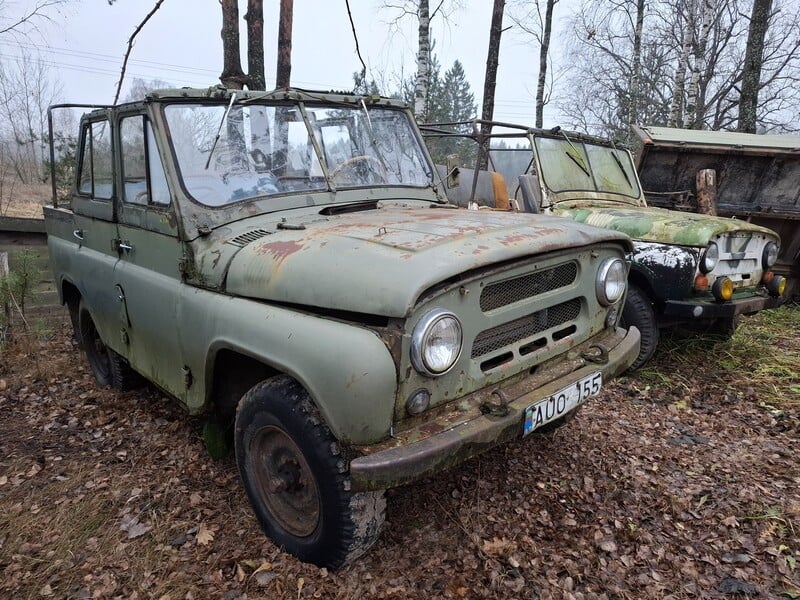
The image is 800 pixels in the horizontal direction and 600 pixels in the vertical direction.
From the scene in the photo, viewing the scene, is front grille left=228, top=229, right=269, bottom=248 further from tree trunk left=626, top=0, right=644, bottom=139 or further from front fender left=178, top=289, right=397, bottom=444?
tree trunk left=626, top=0, right=644, bottom=139

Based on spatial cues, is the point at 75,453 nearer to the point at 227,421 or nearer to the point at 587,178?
→ the point at 227,421

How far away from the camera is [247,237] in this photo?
2715mm

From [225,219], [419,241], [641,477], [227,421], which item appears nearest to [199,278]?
[225,219]

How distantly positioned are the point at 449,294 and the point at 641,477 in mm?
2017

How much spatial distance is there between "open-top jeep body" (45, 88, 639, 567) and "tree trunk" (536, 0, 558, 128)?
14.2 metres

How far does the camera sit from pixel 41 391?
15.0 feet

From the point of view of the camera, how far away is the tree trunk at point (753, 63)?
362 inches

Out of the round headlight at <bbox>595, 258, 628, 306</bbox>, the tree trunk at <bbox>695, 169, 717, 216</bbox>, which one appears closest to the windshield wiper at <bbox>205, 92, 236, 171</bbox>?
the round headlight at <bbox>595, 258, 628, 306</bbox>

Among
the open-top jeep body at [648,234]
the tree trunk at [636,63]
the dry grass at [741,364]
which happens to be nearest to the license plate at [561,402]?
the open-top jeep body at [648,234]

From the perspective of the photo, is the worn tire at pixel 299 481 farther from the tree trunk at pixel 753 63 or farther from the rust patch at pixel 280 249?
the tree trunk at pixel 753 63

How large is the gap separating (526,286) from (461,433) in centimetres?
80

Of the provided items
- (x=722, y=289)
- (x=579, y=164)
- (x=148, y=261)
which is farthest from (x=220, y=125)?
(x=579, y=164)

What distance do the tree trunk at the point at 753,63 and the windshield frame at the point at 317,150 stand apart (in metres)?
8.22

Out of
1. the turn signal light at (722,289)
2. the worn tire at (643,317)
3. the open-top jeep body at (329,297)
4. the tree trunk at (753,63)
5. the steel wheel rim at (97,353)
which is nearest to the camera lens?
the open-top jeep body at (329,297)
